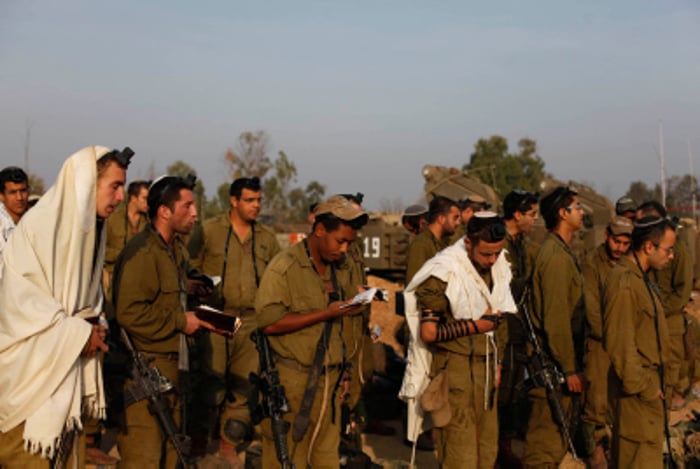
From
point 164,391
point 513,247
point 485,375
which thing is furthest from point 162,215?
point 513,247

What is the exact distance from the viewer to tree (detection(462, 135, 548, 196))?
44.2 m

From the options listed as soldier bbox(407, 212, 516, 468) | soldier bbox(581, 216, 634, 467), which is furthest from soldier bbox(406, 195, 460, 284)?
soldier bbox(407, 212, 516, 468)

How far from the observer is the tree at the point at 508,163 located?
4422 centimetres

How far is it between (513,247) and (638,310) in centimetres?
204

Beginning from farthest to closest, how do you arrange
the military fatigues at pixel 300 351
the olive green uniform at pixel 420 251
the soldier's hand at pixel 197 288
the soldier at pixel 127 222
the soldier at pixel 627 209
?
the soldier at pixel 627 209 → the soldier at pixel 127 222 → the olive green uniform at pixel 420 251 → the soldier's hand at pixel 197 288 → the military fatigues at pixel 300 351

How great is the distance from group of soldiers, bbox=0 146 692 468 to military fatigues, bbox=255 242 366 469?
0.03 ft

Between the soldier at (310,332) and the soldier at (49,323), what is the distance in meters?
1.19

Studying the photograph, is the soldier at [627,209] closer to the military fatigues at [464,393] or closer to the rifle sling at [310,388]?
the military fatigues at [464,393]

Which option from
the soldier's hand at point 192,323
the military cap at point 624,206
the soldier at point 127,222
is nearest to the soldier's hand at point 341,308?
the soldier's hand at point 192,323

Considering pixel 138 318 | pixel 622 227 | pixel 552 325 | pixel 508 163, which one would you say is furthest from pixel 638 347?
pixel 508 163

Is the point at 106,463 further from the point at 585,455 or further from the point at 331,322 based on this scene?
the point at 585,455

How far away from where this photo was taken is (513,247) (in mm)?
7043

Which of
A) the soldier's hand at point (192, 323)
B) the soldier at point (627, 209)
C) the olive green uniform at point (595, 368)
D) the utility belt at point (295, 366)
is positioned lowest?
the olive green uniform at point (595, 368)

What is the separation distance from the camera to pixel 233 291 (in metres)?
6.93
